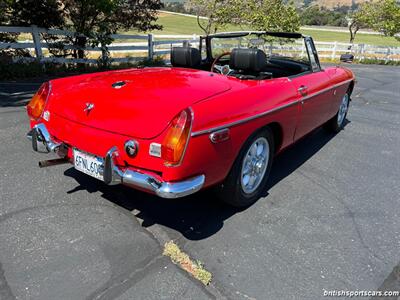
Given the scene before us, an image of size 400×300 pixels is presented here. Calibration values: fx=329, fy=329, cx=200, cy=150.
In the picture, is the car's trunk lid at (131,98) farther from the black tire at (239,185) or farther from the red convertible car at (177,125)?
the black tire at (239,185)

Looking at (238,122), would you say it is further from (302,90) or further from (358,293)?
(358,293)

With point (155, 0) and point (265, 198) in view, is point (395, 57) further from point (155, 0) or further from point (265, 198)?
point (265, 198)

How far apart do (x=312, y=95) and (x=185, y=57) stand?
1.49 meters

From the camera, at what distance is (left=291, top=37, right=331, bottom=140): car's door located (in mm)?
3426

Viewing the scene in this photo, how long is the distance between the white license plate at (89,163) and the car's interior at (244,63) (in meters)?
1.54

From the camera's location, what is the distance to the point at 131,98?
8.17ft

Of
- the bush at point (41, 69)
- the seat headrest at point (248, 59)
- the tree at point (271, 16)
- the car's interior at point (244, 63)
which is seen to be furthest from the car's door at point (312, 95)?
the tree at point (271, 16)

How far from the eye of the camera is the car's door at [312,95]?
343 centimetres

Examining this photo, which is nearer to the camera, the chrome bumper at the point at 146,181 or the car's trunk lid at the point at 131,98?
the chrome bumper at the point at 146,181

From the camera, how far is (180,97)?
244 cm

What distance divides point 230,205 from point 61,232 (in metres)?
1.42

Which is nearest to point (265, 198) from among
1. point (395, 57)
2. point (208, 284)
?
point (208, 284)

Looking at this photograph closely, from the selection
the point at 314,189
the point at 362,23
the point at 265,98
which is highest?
the point at 362,23

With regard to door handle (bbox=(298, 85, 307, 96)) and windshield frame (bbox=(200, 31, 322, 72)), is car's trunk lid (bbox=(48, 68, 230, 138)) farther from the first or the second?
windshield frame (bbox=(200, 31, 322, 72))
